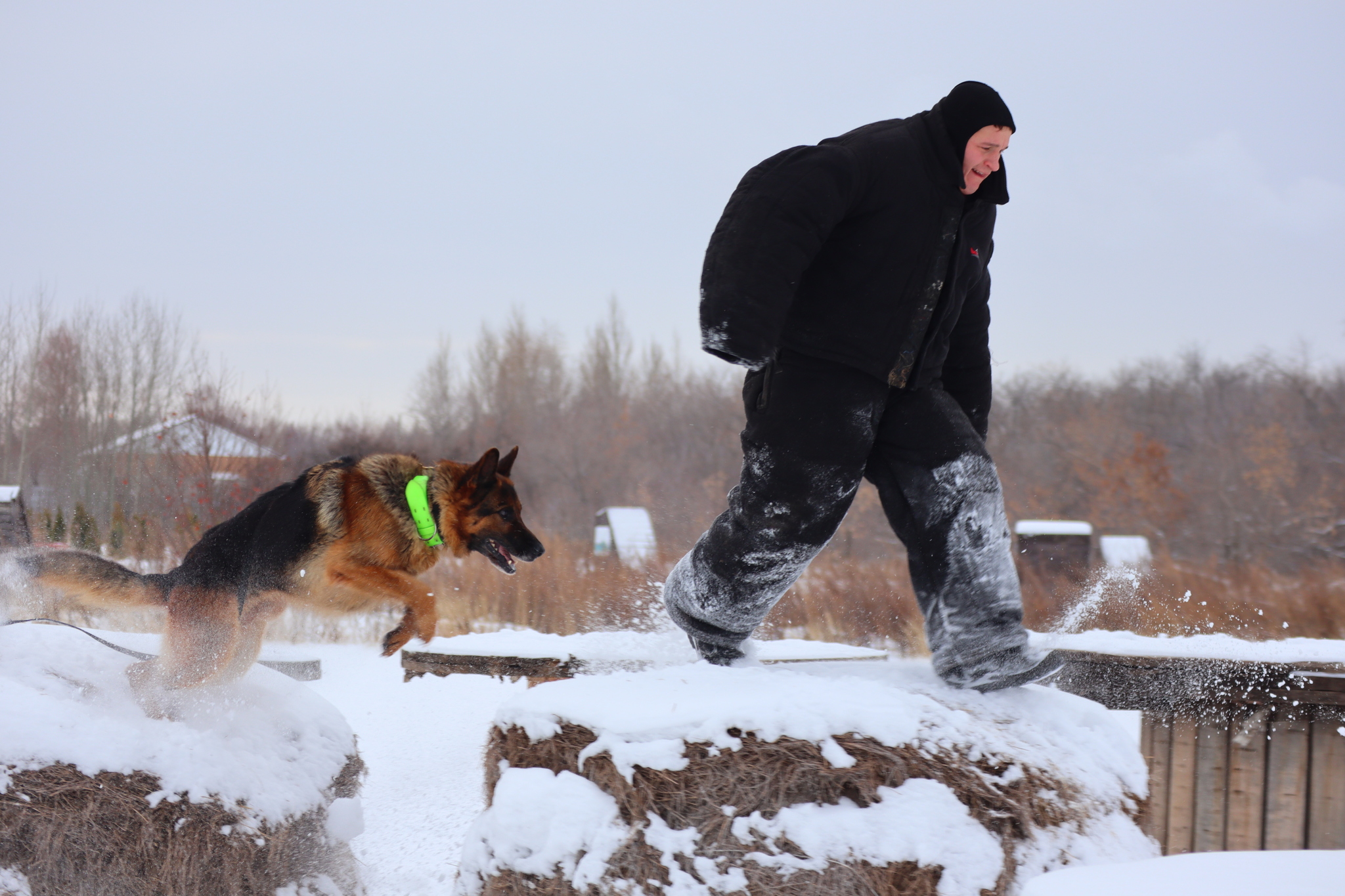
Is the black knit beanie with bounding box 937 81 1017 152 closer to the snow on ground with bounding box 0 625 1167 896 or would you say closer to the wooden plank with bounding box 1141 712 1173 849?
the snow on ground with bounding box 0 625 1167 896

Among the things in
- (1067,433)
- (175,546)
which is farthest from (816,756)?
(1067,433)

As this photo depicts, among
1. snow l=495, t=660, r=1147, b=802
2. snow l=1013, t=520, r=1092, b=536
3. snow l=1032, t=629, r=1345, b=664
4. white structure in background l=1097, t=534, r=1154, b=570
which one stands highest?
snow l=1013, t=520, r=1092, b=536

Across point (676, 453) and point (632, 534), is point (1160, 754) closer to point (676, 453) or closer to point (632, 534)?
point (632, 534)

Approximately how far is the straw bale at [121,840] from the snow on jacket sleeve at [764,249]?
7.12 feet

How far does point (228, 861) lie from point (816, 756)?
6.56 ft

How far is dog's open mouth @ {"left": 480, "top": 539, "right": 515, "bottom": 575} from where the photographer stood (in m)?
4.04

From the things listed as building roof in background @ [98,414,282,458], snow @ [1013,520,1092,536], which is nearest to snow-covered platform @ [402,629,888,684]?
snow @ [1013,520,1092,536]

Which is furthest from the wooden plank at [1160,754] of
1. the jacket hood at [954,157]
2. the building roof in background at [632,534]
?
the building roof in background at [632,534]

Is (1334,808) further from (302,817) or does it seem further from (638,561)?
(638,561)

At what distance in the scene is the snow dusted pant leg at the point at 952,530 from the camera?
2.36 m

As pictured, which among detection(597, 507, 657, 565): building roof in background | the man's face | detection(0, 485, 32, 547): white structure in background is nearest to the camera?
the man's face

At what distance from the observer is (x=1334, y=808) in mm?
3340

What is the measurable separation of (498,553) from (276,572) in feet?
3.16

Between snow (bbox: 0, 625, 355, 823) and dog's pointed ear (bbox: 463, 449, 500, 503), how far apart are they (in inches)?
42.9
